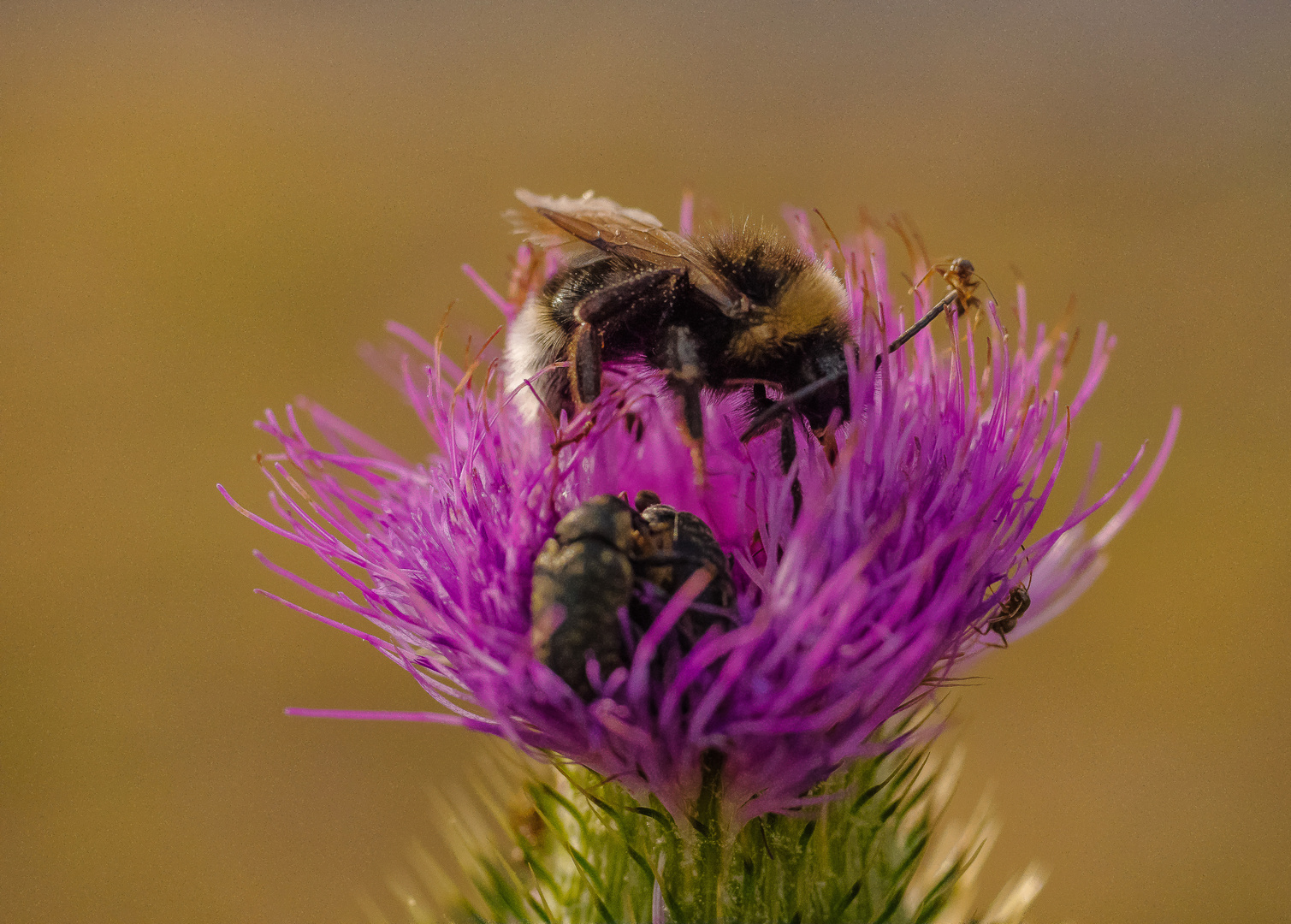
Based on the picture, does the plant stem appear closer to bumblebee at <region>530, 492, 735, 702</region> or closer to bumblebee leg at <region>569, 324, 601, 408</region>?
bumblebee at <region>530, 492, 735, 702</region>

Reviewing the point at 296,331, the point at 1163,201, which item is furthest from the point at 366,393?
the point at 1163,201

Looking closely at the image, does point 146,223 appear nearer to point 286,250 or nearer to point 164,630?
point 286,250

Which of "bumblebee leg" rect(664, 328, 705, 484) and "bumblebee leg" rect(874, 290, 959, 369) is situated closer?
"bumblebee leg" rect(664, 328, 705, 484)

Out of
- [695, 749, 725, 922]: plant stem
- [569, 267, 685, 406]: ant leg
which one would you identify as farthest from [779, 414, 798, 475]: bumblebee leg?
[695, 749, 725, 922]: plant stem

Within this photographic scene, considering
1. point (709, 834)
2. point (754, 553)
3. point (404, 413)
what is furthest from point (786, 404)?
point (404, 413)

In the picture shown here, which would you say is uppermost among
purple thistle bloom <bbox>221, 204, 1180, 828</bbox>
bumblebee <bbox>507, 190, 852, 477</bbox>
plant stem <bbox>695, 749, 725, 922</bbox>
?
bumblebee <bbox>507, 190, 852, 477</bbox>

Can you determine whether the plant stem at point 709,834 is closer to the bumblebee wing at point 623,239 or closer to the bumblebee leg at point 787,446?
the bumblebee leg at point 787,446

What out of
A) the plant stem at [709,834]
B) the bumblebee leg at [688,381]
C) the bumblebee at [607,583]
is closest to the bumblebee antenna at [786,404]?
the bumblebee leg at [688,381]
